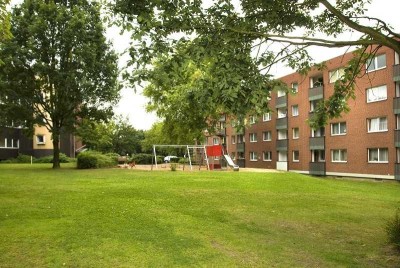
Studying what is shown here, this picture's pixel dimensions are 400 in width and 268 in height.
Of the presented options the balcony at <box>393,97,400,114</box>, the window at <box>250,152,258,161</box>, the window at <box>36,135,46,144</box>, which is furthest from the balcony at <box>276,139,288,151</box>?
the window at <box>36,135,46,144</box>

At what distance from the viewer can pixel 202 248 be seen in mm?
8703

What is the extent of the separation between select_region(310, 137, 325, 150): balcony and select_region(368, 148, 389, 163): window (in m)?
6.70

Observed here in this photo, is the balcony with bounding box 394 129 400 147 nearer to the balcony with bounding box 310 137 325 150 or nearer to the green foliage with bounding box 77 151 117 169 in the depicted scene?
the balcony with bounding box 310 137 325 150

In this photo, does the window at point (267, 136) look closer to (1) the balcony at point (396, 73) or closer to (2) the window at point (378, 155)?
(2) the window at point (378, 155)

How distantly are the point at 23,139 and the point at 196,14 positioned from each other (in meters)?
54.4

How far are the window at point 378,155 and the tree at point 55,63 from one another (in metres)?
22.7

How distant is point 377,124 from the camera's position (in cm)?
Answer: 3616

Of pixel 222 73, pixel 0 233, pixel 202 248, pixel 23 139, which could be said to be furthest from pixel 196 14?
pixel 23 139

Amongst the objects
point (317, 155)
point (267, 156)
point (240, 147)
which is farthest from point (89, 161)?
point (240, 147)

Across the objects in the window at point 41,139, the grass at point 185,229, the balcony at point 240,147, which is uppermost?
the window at point 41,139

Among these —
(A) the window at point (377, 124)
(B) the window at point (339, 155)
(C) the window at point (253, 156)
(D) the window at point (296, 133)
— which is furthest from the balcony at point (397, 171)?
(C) the window at point (253, 156)

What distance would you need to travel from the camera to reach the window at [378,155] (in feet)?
116

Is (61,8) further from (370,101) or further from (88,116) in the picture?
(370,101)

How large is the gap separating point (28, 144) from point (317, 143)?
38.8 metres
